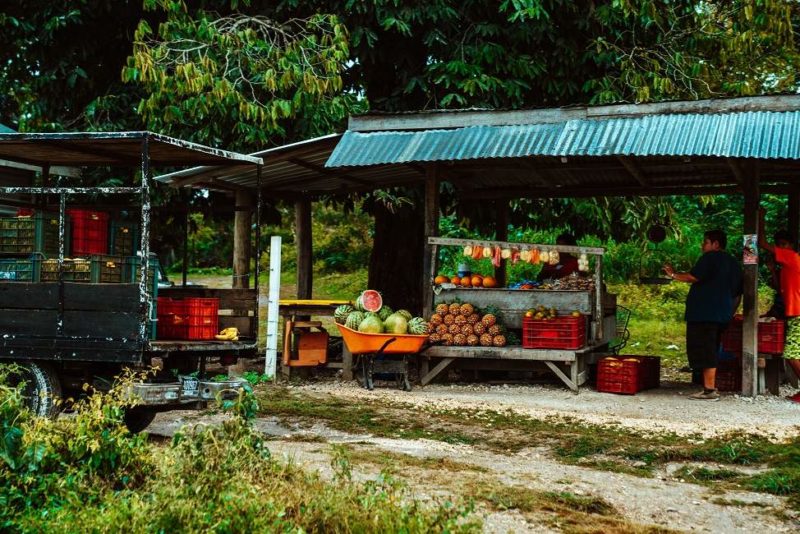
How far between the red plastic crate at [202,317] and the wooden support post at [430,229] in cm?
451

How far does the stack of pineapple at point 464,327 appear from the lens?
12438mm

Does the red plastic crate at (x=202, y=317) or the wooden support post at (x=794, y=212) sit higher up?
the wooden support post at (x=794, y=212)

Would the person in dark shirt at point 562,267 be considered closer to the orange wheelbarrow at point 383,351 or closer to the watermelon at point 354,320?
the orange wheelbarrow at point 383,351

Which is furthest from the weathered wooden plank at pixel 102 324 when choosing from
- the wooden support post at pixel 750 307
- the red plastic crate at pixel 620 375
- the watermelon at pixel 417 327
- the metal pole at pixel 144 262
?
the wooden support post at pixel 750 307

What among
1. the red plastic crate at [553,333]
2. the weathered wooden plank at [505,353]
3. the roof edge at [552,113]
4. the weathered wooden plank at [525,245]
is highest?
the roof edge at [552,113]

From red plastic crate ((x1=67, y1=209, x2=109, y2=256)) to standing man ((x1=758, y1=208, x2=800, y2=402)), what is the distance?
8.11m

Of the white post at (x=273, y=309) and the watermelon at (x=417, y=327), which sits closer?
the watermelon at (x=417, y=327)

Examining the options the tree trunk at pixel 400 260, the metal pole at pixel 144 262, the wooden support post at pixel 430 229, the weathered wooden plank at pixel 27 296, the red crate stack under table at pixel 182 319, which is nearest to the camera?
the metal pole at pixel 144 262

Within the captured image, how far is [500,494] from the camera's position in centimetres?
655

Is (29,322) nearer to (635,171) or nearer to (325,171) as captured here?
(325,171)

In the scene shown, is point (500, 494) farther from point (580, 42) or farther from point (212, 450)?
Result: point (580, 42)

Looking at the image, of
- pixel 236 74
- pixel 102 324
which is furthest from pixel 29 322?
pixel 236 74

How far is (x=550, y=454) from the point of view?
8477 millimetres

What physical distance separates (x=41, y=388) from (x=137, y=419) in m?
0.94
